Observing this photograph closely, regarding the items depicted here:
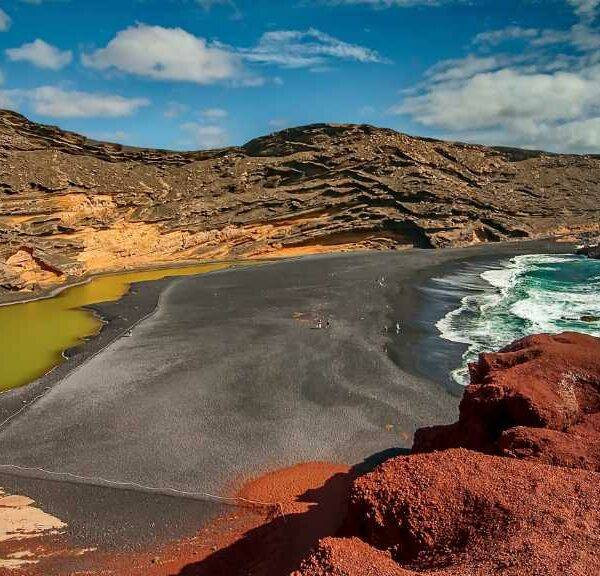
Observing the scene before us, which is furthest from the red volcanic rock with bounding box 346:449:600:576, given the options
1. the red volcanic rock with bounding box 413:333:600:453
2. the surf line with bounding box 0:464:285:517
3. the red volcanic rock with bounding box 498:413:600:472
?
the surf line with bounding box 0:464:285:517

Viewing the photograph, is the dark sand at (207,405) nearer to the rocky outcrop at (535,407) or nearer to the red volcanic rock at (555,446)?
the rocky outcrop at (535,407)

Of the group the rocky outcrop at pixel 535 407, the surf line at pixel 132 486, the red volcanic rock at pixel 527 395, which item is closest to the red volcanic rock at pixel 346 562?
the rocky outcrop at pixel 535 407

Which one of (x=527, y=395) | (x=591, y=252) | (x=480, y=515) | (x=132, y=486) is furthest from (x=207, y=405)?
(x=591, y=252)

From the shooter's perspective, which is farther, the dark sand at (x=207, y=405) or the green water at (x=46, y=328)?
the green water at (x=46, y=328)

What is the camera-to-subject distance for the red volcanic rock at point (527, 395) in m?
8.39

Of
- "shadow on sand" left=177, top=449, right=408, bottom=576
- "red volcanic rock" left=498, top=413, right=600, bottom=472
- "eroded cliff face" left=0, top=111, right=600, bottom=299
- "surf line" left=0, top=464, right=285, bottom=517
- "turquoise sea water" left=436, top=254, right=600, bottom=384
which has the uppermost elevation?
"eroded cliff face" left=0, top=111, right=600, bottom=299

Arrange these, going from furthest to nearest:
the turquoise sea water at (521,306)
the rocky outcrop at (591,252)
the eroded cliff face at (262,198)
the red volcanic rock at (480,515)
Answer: the rocky outcrop at (591,252), the eroded cliff face at (262,198), the turquoise sea water at (521,306), the red volcanic rock at (480,515)

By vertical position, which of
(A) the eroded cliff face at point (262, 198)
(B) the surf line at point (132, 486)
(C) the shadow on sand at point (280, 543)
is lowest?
(B) the surf line at point (132, 486)

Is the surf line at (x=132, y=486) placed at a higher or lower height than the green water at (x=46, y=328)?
lower

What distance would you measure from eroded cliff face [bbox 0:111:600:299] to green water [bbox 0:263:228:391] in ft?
18.5

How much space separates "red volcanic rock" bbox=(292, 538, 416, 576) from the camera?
516 cm

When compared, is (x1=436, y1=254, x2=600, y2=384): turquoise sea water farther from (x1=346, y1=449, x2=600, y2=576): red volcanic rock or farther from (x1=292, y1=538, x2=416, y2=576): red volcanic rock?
(x1=292, y1=538, x2=416, y2=576): red volcanic rock

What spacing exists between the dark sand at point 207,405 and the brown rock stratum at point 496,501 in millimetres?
5878

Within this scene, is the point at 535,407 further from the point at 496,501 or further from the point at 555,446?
the point at 496,501
